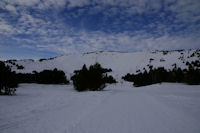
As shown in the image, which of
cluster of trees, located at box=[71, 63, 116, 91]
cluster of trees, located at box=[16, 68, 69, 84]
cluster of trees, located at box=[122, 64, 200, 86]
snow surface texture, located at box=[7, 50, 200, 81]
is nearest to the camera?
cluster of trees, located at box=[71, 63, 116, 91]

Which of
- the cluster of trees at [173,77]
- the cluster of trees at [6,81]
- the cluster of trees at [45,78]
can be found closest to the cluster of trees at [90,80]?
the cluster of trees at [6,81]

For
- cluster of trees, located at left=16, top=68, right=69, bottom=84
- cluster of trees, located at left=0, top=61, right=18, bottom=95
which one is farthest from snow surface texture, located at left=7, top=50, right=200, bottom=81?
cluster of trees, located at left=0, top=61, right=18, bottom=95

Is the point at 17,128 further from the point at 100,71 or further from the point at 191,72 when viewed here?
the point at 191,72

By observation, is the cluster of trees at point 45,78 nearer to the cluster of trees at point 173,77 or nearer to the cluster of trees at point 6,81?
the cluster of trees at point 6,81

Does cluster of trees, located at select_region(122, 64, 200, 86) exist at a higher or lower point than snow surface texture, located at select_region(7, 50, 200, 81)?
lower

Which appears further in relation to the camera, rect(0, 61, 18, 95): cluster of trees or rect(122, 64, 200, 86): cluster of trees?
rect(122, 64, 200, 86): cluster of trees

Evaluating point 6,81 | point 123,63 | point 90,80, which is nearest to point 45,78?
point 90,80

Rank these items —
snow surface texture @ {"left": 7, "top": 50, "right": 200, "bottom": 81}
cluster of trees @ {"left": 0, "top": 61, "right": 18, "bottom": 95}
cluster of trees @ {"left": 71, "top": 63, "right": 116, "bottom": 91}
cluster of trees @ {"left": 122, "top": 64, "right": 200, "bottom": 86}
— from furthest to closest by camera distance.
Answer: snow surface texture @ {"left": 7, "top": 50, "right": 200, "bottom": 81}
cluster of trees @ {"left": 122, "top": 64, "right": 200, "bottom": 86}
cluster of trees @ {"left": 71, "top": 63, "right": 116, "bottom": 91}
cluster of trees @ {"left": 0, "top": 61, "right": 18, "bottom": 95}

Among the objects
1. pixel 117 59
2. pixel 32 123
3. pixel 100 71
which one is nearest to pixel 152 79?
pixel 100 71

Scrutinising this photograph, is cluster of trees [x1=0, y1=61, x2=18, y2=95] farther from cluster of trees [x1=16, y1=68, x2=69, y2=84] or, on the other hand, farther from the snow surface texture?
the snow surface texture

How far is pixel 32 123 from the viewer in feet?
20.1

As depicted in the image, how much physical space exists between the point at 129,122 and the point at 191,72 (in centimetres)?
5261

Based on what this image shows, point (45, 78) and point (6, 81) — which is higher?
point (6, 81)

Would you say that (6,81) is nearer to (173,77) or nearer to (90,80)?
(90,80)
